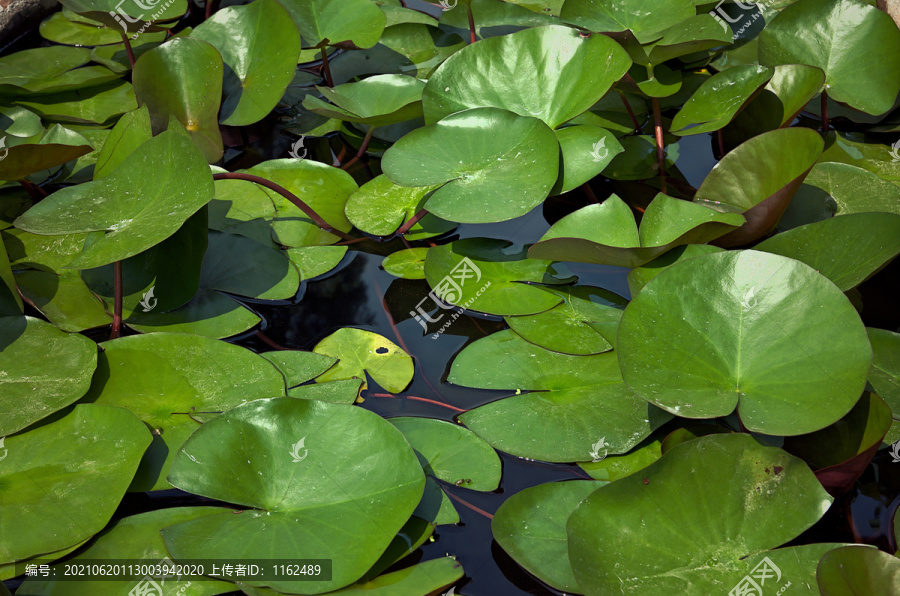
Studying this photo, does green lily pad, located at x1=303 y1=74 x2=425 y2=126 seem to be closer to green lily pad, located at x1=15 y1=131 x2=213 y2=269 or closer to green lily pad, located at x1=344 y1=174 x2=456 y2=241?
green lily pad, located at x1=344 y1=174 x2=456 y2=241

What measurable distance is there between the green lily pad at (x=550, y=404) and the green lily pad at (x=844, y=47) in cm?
125

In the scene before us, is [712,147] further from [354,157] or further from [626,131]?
[354,157]

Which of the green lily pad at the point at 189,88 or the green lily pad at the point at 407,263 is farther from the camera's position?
the green lily pad at the point at 189,88

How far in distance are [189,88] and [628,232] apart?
1.43 m

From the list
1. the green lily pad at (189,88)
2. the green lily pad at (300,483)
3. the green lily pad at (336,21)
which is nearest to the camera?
the green lily pad at (300,483)

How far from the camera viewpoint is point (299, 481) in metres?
1.13

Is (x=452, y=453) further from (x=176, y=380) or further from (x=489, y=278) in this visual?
(x=176, y=380)

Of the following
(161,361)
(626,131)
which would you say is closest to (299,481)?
(161,361)

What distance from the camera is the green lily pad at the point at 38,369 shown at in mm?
1257

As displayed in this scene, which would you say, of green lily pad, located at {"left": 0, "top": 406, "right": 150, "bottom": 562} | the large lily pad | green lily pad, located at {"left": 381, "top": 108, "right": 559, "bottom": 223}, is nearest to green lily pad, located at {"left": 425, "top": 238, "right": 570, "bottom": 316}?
green lily pad, located at {"left": 381, "top": 108, "right": 559, "bottom": 223}

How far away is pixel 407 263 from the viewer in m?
1.71

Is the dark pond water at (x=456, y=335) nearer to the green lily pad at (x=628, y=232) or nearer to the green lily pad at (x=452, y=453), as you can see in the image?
the green lily pad at (x=452, y=453)

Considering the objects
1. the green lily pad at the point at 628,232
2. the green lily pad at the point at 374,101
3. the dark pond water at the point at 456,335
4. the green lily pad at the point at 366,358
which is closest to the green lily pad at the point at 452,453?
the dark pond water at the point at 456,335

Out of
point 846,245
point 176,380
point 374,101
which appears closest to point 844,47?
point 846,245
